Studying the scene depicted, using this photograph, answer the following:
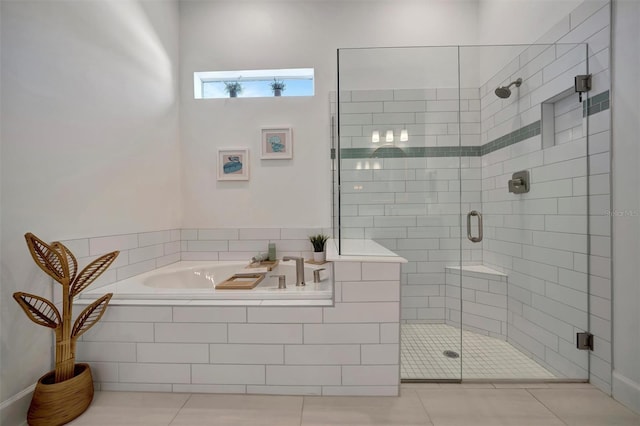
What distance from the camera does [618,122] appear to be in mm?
1409

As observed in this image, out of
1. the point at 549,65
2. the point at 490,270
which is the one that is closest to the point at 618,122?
the point at 549,65

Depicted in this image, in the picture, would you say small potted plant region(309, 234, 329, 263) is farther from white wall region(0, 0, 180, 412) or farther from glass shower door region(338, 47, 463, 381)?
white wall region(0, 0, 180, 412)

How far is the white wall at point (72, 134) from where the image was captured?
1.28 meters

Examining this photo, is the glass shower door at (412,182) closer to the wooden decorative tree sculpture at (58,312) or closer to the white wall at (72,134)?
the wooden decorative tree sculpture at (58,312)

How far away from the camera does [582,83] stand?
1545mm

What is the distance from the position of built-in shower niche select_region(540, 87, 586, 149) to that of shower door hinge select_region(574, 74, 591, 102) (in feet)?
0.13

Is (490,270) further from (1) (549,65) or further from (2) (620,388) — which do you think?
(1) (549,65)

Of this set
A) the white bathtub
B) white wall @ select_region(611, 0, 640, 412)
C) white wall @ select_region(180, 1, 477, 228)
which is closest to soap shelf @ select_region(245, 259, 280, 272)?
the white bathtub

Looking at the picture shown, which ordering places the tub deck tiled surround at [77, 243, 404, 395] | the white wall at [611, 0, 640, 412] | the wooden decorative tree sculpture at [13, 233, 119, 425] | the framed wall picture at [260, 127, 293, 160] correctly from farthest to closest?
the framed wall picture at [260, 127, 293, 160], the tub deck tiled surround at [77, 243, 404, 395], the white wall at [611, 0, 640, 412], the wooden decorative tree sculpture at [13, 233, 119, 425]

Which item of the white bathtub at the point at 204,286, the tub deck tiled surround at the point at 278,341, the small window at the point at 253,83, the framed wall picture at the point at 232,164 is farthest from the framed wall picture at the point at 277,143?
the tub deck tiled surround at the point at 278,341

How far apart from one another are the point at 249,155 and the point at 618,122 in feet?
8.30

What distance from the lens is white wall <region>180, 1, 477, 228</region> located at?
8.48 ft

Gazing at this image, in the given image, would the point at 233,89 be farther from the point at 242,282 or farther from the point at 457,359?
the point at 457,359

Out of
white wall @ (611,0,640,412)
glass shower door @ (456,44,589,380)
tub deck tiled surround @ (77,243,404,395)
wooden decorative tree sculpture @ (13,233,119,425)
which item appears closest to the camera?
wooden decorative tree sculpture @ (13,233,119,425)
